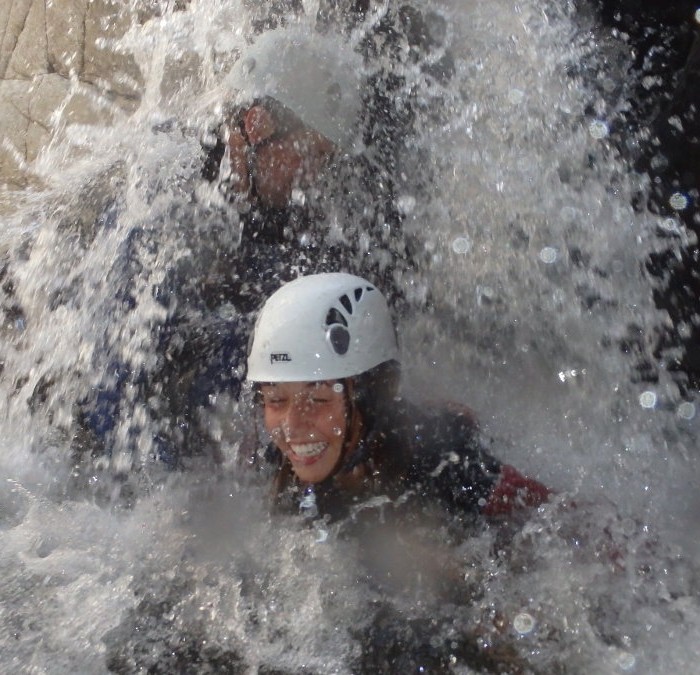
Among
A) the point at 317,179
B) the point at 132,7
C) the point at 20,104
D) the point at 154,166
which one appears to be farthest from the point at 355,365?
the point at 20,104

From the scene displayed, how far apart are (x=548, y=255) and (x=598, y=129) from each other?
2.11 ft

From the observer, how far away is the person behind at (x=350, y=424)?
8.82 ft

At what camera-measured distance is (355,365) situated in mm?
2873

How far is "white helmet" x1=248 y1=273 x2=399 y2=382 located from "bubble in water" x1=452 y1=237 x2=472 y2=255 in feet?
4.10

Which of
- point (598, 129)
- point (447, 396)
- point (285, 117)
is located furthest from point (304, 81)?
point (447, 396)

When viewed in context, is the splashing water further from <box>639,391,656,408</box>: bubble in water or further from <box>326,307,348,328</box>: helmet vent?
<box>326,307,348,328</box>: helmet vent

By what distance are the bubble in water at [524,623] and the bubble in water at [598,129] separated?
235 cm

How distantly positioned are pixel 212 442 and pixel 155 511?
411mm

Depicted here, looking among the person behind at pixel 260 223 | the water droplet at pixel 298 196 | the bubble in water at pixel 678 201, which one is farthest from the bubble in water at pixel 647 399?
the water droplet at pixel 298 196

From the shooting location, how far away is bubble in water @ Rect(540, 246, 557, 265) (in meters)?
3.90

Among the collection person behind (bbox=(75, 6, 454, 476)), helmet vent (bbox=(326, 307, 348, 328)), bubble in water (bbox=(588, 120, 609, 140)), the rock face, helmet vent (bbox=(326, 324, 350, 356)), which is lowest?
the rock face

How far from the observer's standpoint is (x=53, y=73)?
6.53 meters

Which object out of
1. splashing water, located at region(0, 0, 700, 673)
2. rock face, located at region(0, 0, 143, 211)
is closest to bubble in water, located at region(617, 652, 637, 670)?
splashing water, located at region(0, 0, 700, 673)

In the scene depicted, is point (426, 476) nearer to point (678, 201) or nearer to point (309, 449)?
point (309, 449)
